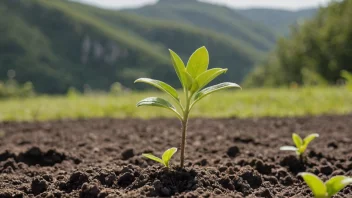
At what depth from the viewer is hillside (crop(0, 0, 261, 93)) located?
10456 cm

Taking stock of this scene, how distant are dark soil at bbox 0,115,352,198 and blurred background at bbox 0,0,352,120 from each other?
4.96 ft

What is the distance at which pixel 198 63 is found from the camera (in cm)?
199

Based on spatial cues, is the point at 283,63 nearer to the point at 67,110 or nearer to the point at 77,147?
the point at 67,110

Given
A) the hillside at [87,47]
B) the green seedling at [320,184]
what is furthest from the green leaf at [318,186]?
the hillside at [87,47]

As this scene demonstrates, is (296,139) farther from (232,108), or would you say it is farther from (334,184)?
(232,108)

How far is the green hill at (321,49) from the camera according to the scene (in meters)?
27.6

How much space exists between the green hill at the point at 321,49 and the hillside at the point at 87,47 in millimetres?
69117

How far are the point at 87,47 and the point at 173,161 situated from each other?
12987 centimetres

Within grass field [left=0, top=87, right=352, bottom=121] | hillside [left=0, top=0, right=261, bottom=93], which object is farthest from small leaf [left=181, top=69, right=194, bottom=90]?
hillside [left=0, top=0, right=261, bottom=93]

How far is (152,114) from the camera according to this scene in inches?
274

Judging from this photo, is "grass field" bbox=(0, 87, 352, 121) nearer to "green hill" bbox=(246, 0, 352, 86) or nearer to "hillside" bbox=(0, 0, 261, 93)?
"green hill" bbox=(246, 0, 352, 86)

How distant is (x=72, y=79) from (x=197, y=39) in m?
54.1

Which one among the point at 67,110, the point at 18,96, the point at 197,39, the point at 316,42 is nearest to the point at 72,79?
the point at 197,39

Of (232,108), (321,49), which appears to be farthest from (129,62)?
(232,108)
